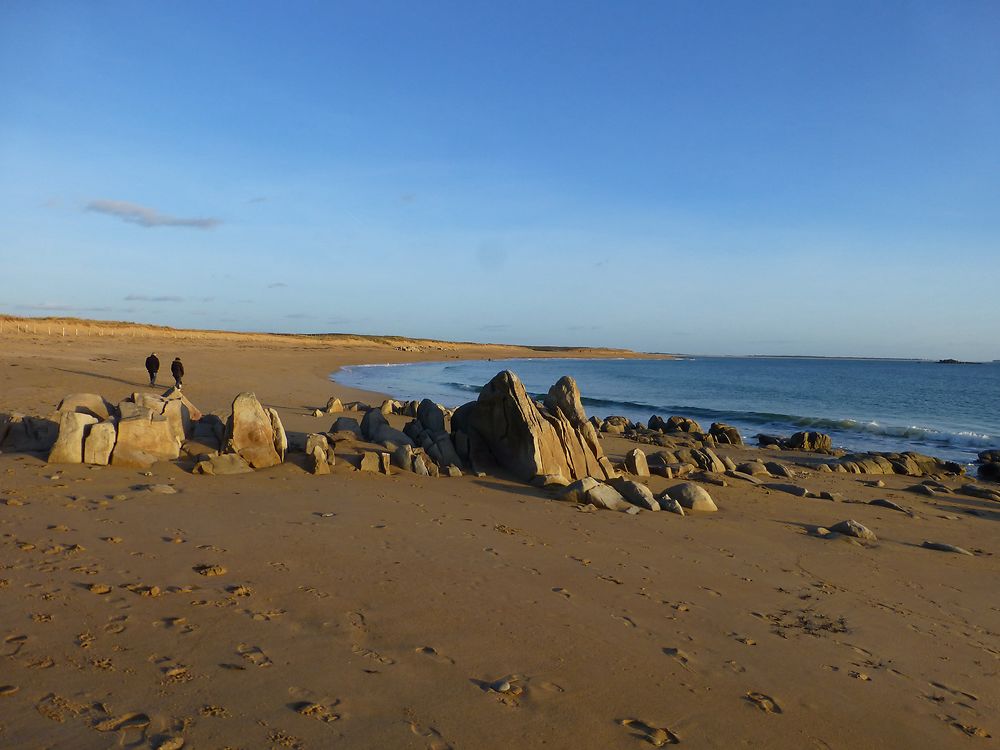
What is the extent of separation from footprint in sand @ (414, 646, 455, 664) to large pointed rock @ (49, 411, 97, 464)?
7849 mm

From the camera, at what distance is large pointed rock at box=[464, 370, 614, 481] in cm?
1227

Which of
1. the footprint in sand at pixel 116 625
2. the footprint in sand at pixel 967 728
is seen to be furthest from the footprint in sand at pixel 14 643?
the footprint in sand at pixel 967 728

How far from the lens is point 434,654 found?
16.0ft

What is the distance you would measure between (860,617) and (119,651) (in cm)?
655

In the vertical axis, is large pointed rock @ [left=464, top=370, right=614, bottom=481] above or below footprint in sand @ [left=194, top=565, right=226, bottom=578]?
above

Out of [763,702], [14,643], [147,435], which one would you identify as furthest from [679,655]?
[147,435]

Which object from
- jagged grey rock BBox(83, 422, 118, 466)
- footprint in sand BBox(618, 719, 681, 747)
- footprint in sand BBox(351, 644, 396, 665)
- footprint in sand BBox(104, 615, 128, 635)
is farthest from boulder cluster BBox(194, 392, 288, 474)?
footprint in sand BBox(618, 719, 681, 747)

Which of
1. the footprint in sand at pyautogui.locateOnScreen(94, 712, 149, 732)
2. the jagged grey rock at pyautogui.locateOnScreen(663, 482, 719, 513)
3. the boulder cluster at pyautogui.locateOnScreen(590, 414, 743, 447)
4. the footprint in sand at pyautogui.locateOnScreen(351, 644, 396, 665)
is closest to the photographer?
the footprint in sand at pyautogui.locateOnScreen(94, 712, 149, 732)

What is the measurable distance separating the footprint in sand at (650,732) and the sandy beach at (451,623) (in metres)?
0.01

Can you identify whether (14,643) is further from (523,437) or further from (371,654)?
(523,437)

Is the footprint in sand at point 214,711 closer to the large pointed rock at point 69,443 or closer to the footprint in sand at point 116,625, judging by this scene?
the footprint in sand at point 116,625

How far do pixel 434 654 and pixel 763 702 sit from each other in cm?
237

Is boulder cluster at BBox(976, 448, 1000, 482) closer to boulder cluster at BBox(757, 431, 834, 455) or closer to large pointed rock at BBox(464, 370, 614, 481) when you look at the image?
boulder cluster at BBox(757, 431, 834, 455)

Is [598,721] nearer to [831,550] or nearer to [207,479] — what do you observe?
[831,550]
